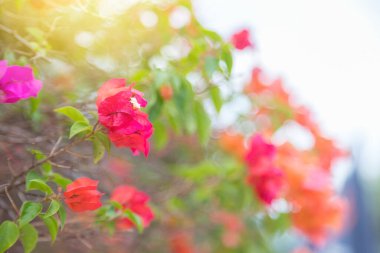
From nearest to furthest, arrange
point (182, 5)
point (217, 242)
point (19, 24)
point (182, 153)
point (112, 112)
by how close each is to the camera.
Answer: point (112, 112), point (19, 24), point (182, 5), point (217, 242), point (182, 153)

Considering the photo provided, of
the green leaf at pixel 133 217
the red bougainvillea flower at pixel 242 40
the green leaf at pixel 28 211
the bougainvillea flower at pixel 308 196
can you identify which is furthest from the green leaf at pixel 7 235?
the bougainvillea flower at pixel 308 196

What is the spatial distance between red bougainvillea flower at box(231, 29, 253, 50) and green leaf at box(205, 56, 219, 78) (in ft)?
0.52

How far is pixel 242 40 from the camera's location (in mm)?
1120

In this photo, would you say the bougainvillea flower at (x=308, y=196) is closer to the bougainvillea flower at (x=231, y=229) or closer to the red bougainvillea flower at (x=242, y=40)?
the bougainvillea flower at (x=231, y=229)

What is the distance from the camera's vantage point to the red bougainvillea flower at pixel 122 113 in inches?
26.1

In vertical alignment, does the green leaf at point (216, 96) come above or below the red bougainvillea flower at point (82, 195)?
above

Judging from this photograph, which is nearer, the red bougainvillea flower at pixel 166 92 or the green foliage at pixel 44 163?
the green foliage at pixel 44 163

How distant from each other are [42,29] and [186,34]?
1.21ft

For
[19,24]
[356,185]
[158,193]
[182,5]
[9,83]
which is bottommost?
[9,83]

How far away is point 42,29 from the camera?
1.04 m

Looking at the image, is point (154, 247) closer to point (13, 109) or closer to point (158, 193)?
point (158, 193)

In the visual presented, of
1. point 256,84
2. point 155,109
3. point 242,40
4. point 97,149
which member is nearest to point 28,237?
point 97,149

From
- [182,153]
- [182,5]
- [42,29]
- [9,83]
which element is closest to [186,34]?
[182,5]

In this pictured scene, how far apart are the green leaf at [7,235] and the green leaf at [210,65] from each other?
0.49 m
